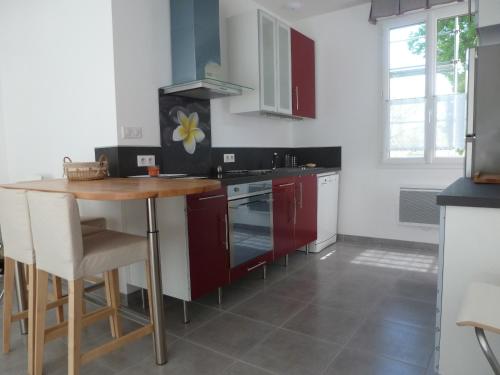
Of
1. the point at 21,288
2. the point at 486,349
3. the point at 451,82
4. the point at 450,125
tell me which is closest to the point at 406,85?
the point at 451,82

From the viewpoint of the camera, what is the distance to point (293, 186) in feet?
10.6

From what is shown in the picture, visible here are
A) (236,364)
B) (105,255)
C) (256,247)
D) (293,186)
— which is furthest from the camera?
(293,186)

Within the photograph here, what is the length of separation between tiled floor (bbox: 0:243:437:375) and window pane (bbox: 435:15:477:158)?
Answer: 1.37 metres

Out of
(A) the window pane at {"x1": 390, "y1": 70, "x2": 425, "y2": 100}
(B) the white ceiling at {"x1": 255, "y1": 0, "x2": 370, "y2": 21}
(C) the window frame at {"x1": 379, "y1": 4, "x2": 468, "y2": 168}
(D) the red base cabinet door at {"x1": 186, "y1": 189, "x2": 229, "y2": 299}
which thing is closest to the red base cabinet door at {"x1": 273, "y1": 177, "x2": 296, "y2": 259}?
(D) the red base cabinet door at {"x1": 186, "y1": 189, "x2": 229, "y2": 299}

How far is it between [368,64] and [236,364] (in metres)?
3.33

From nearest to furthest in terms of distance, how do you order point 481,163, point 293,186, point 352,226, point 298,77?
point 481,163 → point 293,186 → point 298,77 → point 352,226

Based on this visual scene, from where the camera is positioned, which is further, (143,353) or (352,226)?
(352,226)

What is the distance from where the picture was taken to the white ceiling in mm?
3683

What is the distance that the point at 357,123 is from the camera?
3975 millimetres

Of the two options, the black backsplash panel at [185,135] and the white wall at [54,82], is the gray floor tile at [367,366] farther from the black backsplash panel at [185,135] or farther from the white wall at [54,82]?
the white wall at [54,82]

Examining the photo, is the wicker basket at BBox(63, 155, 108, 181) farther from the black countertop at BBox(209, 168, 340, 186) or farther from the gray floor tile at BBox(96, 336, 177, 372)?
the gray floor tile at BBox(96, 336, 177, 372)

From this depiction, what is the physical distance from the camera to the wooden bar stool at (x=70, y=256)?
1.46 m

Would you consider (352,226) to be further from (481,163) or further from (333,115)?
(481,163)

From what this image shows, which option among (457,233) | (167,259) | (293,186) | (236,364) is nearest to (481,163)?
(457,233)
